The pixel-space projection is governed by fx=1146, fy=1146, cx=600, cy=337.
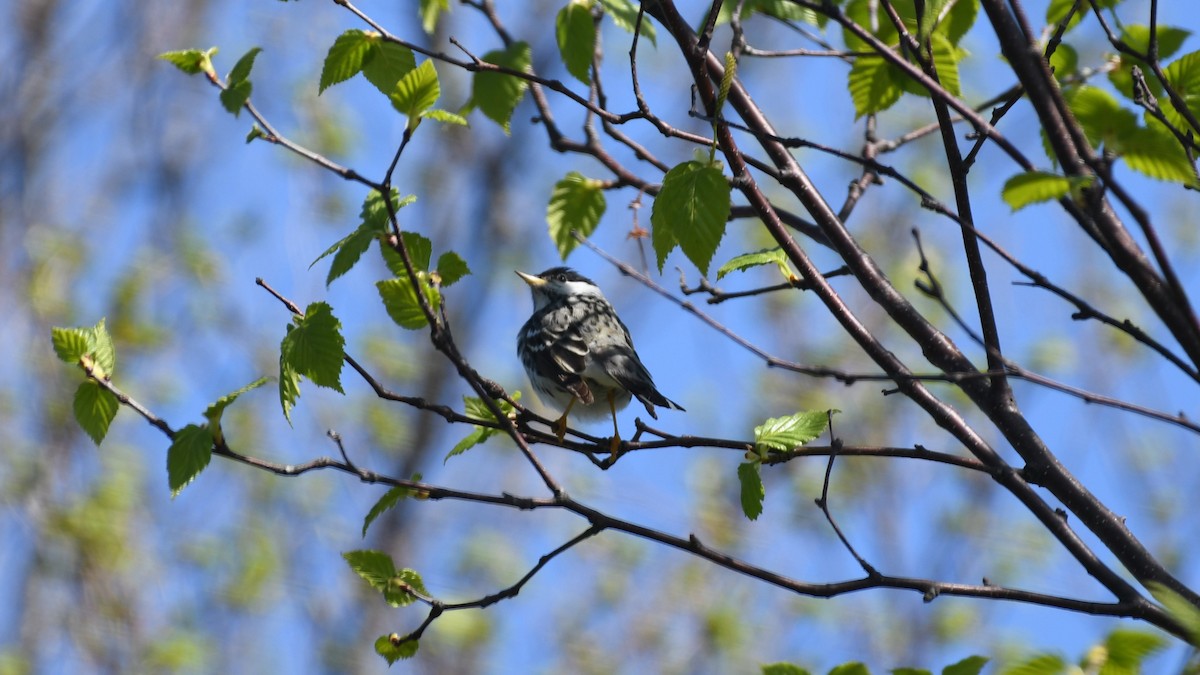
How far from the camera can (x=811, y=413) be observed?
2.84 metres

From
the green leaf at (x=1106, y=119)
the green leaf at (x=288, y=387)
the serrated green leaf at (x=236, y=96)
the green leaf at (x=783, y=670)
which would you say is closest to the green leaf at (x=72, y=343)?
the green leaf at (x=288, y=387)

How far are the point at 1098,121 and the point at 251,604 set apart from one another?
1085cm

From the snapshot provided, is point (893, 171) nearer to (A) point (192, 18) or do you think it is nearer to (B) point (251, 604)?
(B) point (251, 604)

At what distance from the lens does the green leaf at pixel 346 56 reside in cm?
285

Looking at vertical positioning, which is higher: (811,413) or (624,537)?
(624,537)

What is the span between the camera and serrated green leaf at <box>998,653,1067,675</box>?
1890mm

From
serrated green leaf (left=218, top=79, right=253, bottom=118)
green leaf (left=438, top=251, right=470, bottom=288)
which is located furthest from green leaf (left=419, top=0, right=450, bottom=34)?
green leaf (left=438, top=251, right=470, bottom=288)

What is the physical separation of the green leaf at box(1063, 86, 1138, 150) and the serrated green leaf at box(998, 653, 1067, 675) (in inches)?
35.3

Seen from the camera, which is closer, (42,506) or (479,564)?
(42,506)

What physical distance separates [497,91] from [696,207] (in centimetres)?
83

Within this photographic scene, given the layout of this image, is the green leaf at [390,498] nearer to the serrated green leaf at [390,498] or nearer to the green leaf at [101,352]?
the serrated green leaf at [390,498]

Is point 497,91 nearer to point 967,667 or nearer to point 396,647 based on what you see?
point 396,647

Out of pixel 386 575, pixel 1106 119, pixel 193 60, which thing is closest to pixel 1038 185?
pixel 1106 119

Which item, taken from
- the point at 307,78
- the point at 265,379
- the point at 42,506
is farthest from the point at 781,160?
the point at 307,78
